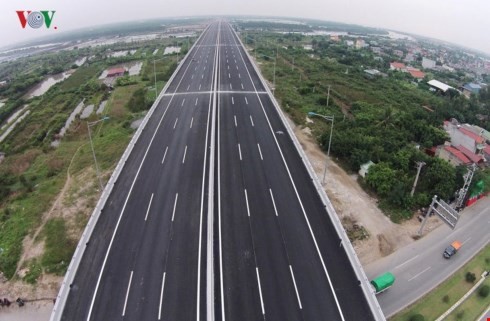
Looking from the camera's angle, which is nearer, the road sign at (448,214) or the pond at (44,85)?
the road sign at (448,214)

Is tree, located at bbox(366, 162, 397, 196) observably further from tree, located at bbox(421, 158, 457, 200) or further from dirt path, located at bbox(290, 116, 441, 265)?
tree, located at bbox(421, 158, 457, 200)

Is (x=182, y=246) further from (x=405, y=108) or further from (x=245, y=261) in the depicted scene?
(x=405, y=108)

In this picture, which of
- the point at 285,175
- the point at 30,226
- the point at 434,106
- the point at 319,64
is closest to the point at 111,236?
the point at 30,226

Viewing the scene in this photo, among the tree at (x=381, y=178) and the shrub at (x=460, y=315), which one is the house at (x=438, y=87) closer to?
the tree at (x=381, y=178)

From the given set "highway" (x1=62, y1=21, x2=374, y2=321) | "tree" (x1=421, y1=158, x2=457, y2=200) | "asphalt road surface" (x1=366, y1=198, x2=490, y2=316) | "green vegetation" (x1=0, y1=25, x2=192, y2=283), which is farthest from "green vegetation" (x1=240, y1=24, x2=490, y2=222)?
"green vegetation" (x1=0, y1=25, x2=192, y2=283)

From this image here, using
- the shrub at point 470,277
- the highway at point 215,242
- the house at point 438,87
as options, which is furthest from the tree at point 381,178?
the house at point 438,87
